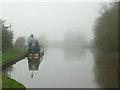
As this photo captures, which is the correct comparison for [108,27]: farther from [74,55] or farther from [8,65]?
[8,65]

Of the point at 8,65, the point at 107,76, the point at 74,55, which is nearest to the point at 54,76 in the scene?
the point at 107,76

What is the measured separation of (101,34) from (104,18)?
111 inches

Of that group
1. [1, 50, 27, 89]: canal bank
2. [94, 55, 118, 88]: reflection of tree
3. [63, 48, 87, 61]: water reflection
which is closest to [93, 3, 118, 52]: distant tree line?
[63, 48, 87, 61]: water reflection

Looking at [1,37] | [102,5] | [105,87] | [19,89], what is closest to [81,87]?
[105,87]

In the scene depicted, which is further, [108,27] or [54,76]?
[108,27]

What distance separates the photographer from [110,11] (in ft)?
88.6

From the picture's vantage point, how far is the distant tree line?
25.8 metres

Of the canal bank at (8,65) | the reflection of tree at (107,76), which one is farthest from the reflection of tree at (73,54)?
the reflection of tree at (107,76)

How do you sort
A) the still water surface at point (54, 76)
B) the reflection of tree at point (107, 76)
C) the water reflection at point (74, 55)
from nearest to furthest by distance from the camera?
the reflection of tree at point (107, 76)
the still water surface at point (54, 76)
the water reflection at point (74, 55)

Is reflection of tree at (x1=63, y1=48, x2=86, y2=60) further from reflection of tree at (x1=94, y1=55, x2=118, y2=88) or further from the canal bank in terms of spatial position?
reflection of tree at (x1=94, y1=55, x2=118, y2=88)

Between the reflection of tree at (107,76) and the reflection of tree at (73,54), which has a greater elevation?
the reflection of tree at (107,76)

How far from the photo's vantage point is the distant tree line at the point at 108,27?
2582 centimetres

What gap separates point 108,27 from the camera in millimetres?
26984

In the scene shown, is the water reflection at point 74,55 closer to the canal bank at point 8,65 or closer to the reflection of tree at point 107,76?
the canal bank at point 8,65
